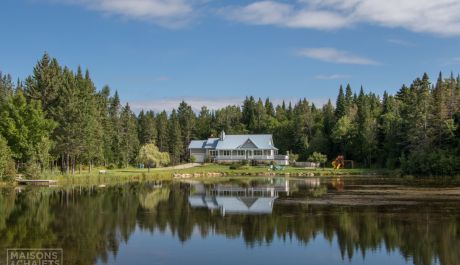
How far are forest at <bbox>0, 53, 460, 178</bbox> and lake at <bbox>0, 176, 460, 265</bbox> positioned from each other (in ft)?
46.6

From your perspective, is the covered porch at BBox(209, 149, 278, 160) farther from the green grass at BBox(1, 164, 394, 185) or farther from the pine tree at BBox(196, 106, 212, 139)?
the pine tree at BBox(196, 106, 212, 139)

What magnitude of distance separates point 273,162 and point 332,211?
56.6 metres

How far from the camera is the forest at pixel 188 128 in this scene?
53500 millimetres

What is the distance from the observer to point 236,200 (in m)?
39.2

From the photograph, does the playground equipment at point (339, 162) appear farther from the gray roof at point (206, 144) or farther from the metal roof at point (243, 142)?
the gray roof at point (206, 144)

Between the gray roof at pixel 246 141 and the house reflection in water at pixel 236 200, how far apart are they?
43754 mm

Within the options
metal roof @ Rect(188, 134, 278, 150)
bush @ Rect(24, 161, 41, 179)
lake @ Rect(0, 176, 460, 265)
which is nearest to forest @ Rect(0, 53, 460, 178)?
bush @ Rect(24, 161, 41, 179)

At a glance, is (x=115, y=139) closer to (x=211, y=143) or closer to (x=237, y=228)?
(x=211, y=143)

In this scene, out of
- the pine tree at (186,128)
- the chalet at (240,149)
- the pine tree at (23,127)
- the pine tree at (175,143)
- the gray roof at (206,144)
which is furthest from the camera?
the pine tree at (186,128)

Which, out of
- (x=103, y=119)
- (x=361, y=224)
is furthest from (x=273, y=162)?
(x=361, y=224)

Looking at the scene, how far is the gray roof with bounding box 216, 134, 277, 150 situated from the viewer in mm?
92875

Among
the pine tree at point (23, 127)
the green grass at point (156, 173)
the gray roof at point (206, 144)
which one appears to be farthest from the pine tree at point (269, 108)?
the pine tree at point (23, 127)

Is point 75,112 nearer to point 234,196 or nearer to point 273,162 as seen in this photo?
point 234,196

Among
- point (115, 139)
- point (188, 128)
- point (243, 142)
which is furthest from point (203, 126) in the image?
point (115, 139)
